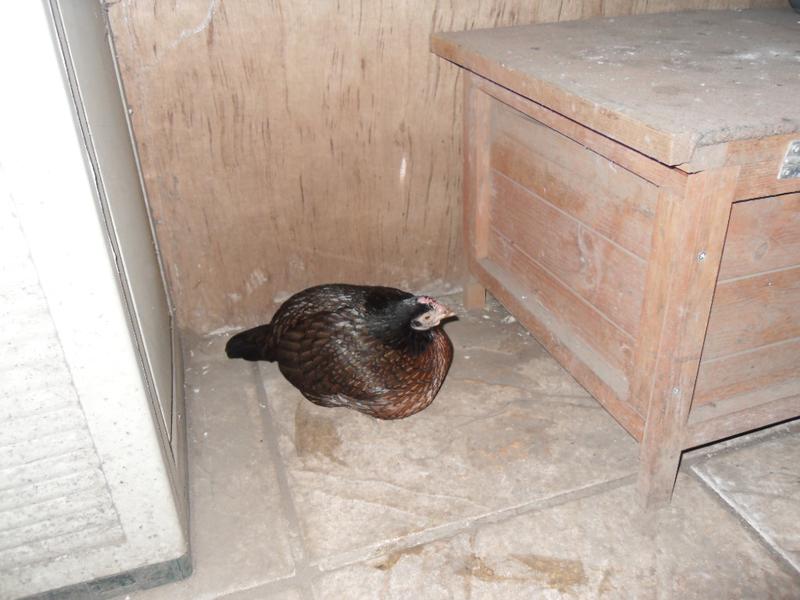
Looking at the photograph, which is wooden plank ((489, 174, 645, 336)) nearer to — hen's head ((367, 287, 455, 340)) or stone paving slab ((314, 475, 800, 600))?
hen's head ((367, 287, 455, 340))

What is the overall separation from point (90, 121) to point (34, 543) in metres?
0.86

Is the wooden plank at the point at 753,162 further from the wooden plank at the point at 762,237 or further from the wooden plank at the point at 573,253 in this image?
the wooden plank at the point at 573,253

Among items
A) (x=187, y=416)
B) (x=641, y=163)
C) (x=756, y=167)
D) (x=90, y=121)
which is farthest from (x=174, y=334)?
(x=756, y=167)

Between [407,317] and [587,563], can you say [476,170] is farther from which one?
[587,563]

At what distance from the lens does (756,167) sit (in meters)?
1.19

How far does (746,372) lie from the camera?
5.00 ft

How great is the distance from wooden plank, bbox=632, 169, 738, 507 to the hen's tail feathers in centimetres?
110

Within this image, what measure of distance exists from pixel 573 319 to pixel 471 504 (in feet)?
1.83

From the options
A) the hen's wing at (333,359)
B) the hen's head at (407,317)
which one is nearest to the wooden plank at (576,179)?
the hen's head at (407,317)

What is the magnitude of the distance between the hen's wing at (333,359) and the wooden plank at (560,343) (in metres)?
0.46

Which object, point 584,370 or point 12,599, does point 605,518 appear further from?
point 12,599

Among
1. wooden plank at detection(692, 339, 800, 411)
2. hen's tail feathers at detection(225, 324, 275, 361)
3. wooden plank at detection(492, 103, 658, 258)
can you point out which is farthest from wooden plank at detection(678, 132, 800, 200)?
hen's tail feathers at detection(225, 324, 275, 361)

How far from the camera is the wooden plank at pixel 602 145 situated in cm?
122

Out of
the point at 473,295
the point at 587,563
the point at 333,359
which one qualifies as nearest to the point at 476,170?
the point at 473,295
